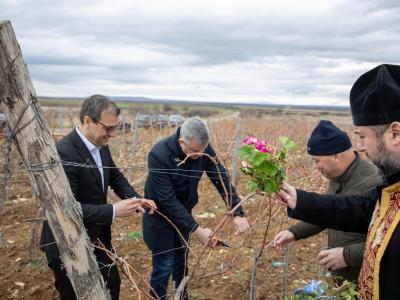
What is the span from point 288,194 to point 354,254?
698mm

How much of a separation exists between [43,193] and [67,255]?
290 millimetres

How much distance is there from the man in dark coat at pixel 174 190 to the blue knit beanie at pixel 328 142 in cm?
74

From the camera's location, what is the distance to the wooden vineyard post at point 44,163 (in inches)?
57.3

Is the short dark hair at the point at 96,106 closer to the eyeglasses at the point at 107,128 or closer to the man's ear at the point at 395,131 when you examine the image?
the eyeglasses at the point at 107,128

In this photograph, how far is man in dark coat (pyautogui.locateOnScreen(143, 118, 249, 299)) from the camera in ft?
9.30

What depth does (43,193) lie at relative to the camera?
5.30 ft

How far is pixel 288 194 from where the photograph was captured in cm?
188

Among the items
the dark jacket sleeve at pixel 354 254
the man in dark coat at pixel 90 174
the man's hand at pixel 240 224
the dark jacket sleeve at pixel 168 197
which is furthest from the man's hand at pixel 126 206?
the dark jacket sleeve at pixel 354 254

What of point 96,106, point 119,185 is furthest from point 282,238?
point 96,106

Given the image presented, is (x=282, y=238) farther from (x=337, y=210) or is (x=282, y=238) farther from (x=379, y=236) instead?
(x=379, y=236)

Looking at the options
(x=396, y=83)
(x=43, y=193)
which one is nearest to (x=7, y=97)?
(x=43, y=193)

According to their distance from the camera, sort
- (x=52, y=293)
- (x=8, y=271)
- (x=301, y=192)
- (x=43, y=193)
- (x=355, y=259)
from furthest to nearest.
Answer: (x=8, y=271) → (x=52, y=293) → (x=355, y=259) → (x=301, y=192) → (x=43, y=193)

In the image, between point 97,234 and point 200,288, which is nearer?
point 97,234

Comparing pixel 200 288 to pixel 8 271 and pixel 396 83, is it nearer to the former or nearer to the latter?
pixel 8 271
